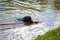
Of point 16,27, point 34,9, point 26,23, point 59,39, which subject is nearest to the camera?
point 59,39

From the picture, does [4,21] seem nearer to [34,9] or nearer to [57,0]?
[34,9]

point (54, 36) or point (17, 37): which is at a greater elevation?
point (54, 36)

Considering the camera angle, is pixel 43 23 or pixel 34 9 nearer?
pixel 43 23

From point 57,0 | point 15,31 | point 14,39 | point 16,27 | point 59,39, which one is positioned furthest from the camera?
point 57,0

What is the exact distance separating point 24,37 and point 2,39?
0.81 m

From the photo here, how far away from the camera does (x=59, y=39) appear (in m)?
5.62

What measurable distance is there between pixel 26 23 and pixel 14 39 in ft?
8.63

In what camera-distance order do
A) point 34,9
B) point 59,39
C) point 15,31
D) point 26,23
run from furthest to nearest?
point 34,9, point 26,23, point 15,31, point 59,39

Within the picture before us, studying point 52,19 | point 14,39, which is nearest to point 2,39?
point 14,39

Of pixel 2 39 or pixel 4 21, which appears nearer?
pixel 2 39

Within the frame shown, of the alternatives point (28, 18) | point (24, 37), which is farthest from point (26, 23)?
point (24, 37)

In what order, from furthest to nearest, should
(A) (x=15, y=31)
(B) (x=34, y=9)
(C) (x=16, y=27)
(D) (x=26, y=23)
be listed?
1. (B) (x=34, y=9)
2. (D) (x=26, y=23)
3. (C) (x=16, y=27)
4. (A) (x=15, y=31)

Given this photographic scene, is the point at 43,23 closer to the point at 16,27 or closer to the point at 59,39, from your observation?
the point at 16,27

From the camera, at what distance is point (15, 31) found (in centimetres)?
829
